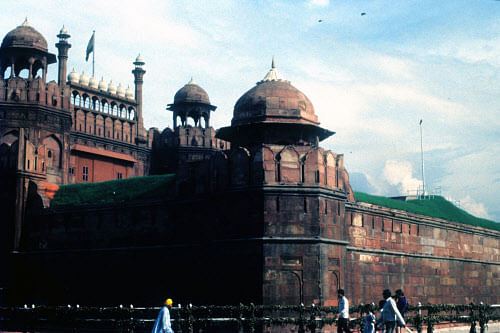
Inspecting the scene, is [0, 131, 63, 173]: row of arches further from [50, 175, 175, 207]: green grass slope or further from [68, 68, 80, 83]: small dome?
[68, 68, 80, 83]: small dome

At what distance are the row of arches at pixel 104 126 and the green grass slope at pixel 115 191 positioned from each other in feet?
18.8

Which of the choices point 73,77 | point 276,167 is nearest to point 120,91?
point 73,77

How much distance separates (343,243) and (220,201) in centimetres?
455

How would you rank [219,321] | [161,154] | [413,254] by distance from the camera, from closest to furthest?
[219,321]
[413,254]
[161,154]

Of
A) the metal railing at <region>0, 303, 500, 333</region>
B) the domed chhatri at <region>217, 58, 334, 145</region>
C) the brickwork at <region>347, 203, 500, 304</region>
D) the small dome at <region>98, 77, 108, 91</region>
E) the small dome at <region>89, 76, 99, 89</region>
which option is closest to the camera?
the metal railing at <region>0, 303, 500, 333</region>

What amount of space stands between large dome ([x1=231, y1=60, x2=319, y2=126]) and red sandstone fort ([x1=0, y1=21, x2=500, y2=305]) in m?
0.05

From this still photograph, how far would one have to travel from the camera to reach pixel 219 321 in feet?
70.8

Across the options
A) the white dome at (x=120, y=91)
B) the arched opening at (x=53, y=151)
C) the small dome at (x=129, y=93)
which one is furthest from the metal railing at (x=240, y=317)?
the small dome at (x=129, y=93)

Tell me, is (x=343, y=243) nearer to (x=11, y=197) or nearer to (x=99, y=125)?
(x=11, y=197)

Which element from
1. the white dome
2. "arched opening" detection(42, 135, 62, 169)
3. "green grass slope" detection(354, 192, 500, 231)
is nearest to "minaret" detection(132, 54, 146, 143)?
the white dome

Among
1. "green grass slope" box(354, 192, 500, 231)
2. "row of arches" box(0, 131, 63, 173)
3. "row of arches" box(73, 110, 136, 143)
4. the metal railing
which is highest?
"row of arches" box(73, 110, 136, 143)

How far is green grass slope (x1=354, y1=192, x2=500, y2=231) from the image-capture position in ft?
104

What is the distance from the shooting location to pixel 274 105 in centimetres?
2602

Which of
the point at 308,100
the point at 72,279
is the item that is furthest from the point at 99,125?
the point at 308,100
